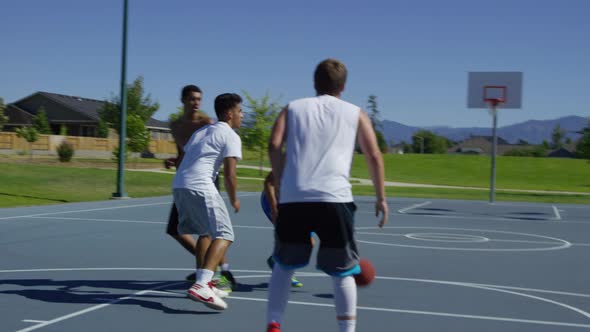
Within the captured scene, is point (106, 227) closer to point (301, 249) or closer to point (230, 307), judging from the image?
point (230, 307)

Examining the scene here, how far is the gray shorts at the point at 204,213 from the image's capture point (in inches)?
227

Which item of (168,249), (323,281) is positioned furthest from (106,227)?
(323,281)

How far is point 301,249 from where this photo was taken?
402cm

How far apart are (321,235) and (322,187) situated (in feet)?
0.93

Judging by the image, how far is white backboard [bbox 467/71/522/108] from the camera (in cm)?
2425

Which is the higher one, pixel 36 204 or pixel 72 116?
pixel 72 116

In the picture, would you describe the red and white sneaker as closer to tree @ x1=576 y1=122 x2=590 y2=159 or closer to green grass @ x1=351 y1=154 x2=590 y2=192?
tree @ x1=576 y1=122 x2=590 y2=159

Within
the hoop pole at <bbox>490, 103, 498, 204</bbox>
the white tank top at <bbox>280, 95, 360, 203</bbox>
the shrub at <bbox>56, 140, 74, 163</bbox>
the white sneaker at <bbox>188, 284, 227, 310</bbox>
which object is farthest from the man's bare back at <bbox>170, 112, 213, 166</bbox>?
the shrub at <bbox>56, 140, 74, 163</bbox>

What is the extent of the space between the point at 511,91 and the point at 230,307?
20.8 m

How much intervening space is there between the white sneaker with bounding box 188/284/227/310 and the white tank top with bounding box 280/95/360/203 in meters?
1.63

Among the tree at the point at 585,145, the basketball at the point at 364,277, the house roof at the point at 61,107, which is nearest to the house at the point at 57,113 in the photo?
the house roof at the point at 61,107

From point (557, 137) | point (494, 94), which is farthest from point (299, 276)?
point (557, 137)

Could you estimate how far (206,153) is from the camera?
5.84 meters

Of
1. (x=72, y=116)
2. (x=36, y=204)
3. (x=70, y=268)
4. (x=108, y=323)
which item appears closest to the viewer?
(x=108, y=323)
